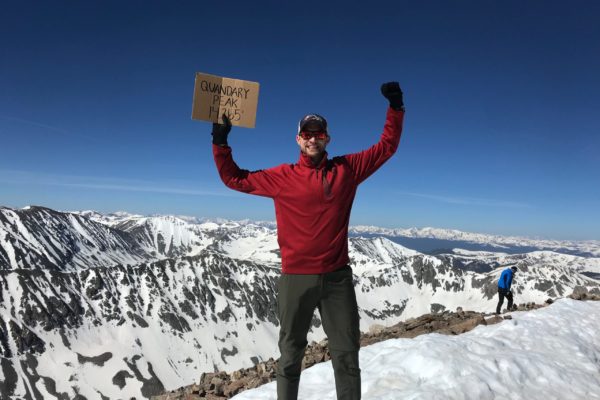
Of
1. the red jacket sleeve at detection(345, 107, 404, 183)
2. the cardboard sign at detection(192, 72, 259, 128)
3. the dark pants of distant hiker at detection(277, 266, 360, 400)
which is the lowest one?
the dark pants of distant hiker at detection(277, 266, 360, 400)

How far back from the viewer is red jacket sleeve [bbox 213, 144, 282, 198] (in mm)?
5953

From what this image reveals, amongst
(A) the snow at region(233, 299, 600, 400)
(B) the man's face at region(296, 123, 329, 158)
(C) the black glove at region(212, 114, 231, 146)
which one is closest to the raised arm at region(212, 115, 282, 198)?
(C) the black glove at region(212, 114, 231, 146)

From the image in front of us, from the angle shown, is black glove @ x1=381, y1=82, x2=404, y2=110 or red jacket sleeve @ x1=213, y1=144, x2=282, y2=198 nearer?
red jacket sleeve @ x1=213, y1=144, x2=282, y2=198

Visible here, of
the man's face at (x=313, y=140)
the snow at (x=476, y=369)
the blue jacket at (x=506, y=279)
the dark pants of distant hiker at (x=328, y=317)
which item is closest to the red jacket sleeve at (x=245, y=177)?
the man's face at (x=313, y=140)

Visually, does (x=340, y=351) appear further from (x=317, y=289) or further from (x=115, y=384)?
(x=115, y=384)

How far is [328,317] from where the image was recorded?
579 cm

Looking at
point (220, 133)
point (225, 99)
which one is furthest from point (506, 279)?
point (220, 133)

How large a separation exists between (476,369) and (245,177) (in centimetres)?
709

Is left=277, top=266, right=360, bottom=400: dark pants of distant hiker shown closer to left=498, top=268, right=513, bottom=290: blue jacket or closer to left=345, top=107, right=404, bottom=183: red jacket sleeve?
left=345, top=107, right=404, bottom=183: red jacket sleeve

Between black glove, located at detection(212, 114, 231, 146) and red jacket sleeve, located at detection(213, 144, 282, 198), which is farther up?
black glove, located at detection(212, 114, 231, 146)

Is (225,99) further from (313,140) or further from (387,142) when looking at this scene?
(387,142)

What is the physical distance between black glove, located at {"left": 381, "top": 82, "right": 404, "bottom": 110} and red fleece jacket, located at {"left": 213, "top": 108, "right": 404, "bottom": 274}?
10 centimetres

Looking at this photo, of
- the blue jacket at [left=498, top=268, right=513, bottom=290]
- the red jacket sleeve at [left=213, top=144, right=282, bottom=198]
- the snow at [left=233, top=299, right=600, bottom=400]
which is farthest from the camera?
the blue jacket at [left=498, top=268, right=513, bottom=290]

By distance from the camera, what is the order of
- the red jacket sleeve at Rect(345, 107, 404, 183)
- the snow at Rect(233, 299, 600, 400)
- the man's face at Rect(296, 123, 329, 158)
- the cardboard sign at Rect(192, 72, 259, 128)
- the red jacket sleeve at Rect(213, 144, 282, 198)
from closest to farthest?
the man's face at Rect(296, 123, 329, 158), the red jacket sleeve at Rect(213, 144, 282, 198), the red jacket sleeve at Rect(345, 107, 404, 183), the cardboard sign at Rect(192, 72, 259, 128), the snow at Rect(233, 299, 600, 400)
